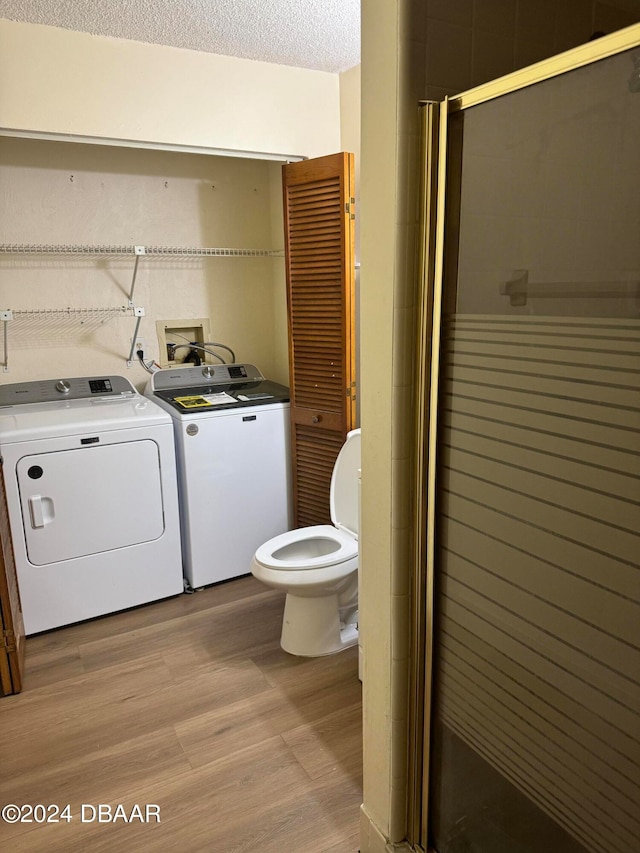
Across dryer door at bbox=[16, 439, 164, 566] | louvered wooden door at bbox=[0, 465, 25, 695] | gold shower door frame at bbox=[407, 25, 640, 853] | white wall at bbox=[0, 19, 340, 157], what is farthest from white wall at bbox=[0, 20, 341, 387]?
gold shower door frame at bbox=[407, 25, 640, 853]

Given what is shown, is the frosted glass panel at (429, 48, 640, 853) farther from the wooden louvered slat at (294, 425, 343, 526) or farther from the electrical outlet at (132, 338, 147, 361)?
the electrical outlet at (132, 338, 147, 361)

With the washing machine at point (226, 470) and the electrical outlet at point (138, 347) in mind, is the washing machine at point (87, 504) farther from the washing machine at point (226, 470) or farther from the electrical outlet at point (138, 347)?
the electrical outlet at point (138, 347)

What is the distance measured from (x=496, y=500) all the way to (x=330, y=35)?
223 cm

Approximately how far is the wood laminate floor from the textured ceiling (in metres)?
2.44

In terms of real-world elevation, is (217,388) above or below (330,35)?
below

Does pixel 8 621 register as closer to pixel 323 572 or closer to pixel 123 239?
pixel 323 572

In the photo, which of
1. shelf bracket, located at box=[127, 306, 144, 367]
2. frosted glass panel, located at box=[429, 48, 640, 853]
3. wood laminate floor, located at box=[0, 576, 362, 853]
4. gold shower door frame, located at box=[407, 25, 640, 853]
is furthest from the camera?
shelf bracket, located at box=[127, 306, 144, 367]

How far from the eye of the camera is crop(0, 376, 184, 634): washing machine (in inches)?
100

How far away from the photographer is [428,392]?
1.31 metres

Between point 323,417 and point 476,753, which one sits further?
point 323,417

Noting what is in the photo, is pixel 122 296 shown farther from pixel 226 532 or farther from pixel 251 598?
pixel 251 598

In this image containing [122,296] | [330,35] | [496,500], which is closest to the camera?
[496,500]

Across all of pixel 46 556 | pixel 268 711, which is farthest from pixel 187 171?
pixel 268 711

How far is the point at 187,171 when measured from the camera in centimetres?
330
